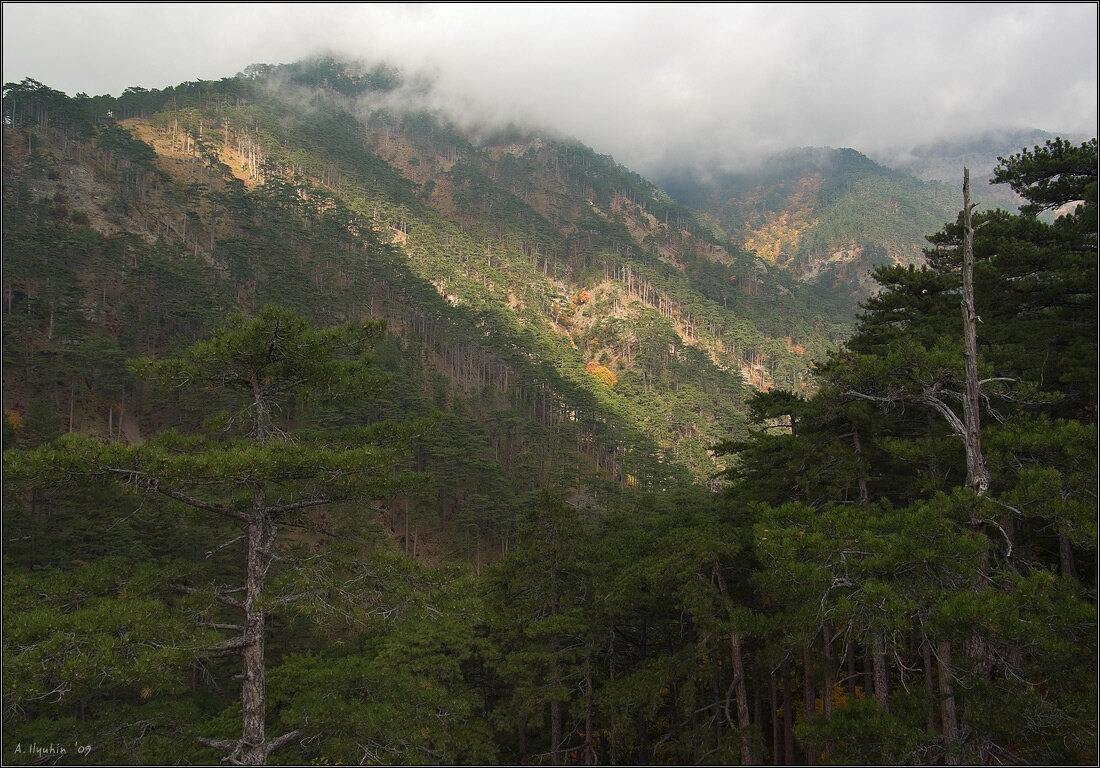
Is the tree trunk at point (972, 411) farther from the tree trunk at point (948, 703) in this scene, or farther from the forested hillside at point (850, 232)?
the forested hillside at point (850, 232)

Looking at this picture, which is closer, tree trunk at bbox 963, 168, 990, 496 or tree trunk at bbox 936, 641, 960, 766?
tree trunk at bbox 963, 168, 990, 496

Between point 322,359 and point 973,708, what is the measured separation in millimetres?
11525

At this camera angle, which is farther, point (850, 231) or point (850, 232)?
point (850, 231)

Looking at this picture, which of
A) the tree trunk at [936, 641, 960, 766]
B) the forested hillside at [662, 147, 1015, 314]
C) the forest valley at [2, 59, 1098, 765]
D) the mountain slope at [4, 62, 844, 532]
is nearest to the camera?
the forest valley at [2, 59, 1098, 765]

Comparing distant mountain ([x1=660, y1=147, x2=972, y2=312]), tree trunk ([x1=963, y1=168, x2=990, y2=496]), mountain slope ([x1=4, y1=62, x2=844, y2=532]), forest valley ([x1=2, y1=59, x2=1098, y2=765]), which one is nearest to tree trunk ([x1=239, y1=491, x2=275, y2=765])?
forest valley ([x1=2, y1=59, x2=1098, y2=765])

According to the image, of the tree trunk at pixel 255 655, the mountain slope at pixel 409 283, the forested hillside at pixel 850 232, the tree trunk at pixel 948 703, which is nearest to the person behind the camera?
the tree trunk at pixel 948 703

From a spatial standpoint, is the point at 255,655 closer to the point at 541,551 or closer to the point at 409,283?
the point at 541,551

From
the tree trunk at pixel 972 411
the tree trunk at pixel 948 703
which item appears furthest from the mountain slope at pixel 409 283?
the tree trunk at pixel 972 411

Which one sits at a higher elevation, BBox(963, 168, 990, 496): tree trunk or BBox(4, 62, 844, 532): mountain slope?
BBox(4, 62, 844, 532): mountain slope

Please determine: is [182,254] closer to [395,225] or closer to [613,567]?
[395,225]

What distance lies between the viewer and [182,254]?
49719mm

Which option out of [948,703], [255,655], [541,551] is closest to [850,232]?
[541,551]

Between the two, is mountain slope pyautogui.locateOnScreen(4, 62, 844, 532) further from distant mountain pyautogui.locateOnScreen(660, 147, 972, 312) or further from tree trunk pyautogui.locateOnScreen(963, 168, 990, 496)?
distant mountain pyautogui.locateOnScreen(660, 147, 972, 312)

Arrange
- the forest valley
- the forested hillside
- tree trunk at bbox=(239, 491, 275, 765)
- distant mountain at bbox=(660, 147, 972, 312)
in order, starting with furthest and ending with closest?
distant mountain at bbox=(660, 147, 972, 312) → the forested hillside → tree trunk at bbox=(239, 491, 275, 765) → the forest valley
